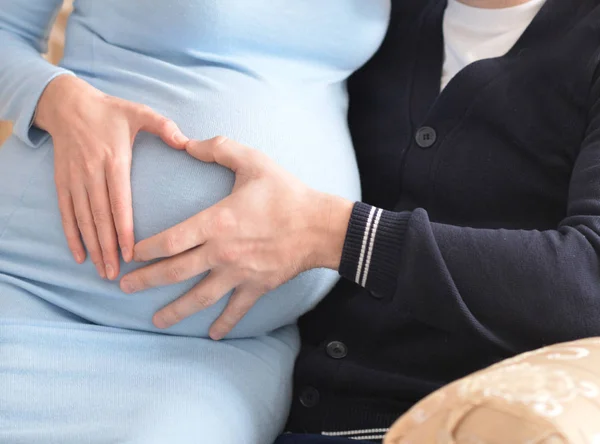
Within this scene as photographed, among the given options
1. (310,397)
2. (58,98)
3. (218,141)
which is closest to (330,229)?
(218,141)

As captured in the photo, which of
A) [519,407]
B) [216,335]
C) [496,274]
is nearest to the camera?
[519,407]

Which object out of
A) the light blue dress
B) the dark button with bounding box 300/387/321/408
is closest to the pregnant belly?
the light blue dress

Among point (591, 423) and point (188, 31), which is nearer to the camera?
point (591, 423)

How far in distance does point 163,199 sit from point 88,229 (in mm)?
94

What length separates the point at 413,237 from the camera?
2.20 ft

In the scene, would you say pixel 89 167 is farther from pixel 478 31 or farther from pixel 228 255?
pixel 478 31

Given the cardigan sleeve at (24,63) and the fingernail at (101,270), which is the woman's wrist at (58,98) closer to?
the cardigan sleeve at (24,63)

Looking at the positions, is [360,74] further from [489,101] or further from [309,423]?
[309,423]

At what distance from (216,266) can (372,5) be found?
1.55 ft

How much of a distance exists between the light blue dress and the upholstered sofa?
0.95ft

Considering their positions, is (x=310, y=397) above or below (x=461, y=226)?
below

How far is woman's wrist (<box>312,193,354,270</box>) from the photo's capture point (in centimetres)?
72

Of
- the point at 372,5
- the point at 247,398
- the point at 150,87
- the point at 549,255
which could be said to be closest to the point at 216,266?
the point at 247,398

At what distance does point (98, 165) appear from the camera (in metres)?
0.74
